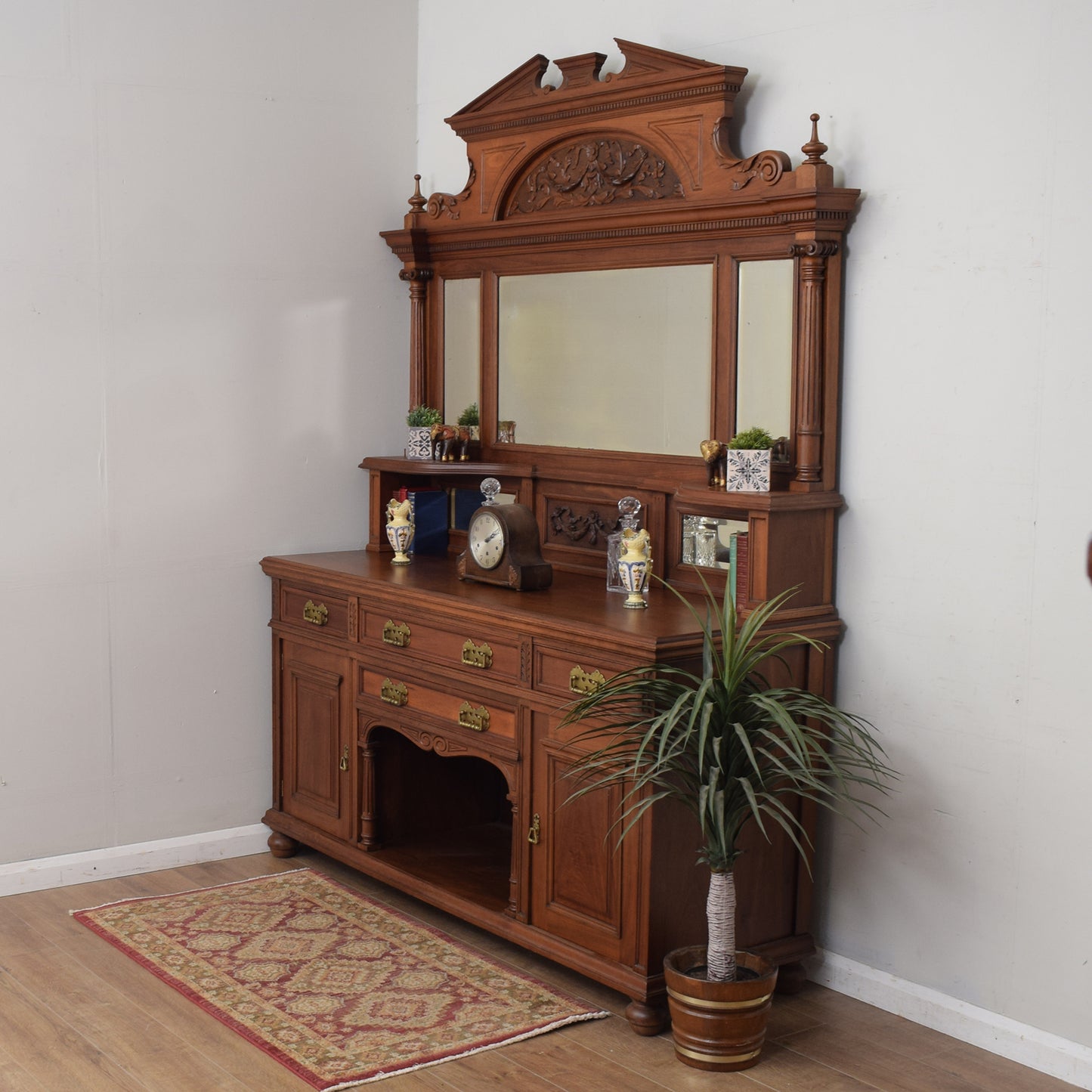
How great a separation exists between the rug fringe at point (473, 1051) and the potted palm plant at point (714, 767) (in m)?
0.26

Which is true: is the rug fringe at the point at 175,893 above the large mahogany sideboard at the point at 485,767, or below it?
below

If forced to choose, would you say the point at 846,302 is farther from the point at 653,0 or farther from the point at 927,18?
the point at 653,0

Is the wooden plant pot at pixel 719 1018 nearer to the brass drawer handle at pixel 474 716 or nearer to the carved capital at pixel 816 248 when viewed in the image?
the brass drawer handle at pixel 474 716

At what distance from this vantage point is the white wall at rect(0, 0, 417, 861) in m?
4.07

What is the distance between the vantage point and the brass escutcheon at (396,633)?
3.93 m

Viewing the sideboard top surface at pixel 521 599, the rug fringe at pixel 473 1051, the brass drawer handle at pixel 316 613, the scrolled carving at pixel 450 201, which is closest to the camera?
the rug fringe at pixel 473 1051

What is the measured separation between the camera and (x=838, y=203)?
336cm

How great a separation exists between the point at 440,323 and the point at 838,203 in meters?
1.66

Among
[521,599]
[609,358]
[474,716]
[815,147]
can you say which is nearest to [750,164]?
[815,147]

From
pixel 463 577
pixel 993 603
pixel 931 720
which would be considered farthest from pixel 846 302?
pixel 463 577

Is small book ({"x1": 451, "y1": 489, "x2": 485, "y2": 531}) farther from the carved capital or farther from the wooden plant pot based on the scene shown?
the wooden plant pot

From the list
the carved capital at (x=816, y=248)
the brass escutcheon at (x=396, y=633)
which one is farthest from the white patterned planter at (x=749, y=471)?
the brass escutcheon at (x=396, y=633)

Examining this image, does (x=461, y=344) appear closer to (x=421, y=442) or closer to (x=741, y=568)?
(x=421, y=442)

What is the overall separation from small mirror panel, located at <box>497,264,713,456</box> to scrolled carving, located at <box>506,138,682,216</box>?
0.20m
